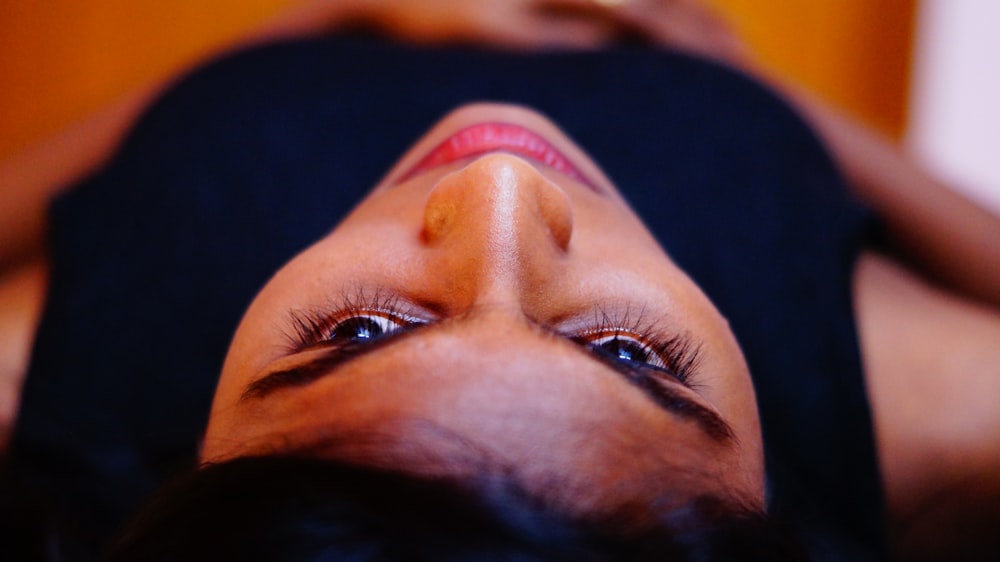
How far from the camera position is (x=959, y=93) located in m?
1.37

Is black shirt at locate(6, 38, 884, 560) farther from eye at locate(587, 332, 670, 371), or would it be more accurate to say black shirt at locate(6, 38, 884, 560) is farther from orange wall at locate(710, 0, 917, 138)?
orange wall at locate(710, 0, 917, 138)

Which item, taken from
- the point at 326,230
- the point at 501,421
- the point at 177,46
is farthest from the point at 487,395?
the point at 177,46

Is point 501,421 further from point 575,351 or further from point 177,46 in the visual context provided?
point 177,46

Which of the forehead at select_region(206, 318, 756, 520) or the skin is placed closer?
the forehead at select_region(206, 318, 756, 520)

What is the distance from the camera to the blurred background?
137 centimetres

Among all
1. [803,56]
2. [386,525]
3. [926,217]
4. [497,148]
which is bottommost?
[386,525]

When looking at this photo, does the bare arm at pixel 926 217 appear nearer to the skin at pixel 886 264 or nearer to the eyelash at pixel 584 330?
the skin at pixel 886 264

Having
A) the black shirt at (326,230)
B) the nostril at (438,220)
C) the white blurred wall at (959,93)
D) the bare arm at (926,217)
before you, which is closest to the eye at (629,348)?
the nostril at (438,220)

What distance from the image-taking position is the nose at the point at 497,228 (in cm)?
46

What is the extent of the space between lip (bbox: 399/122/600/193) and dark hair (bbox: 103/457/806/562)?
27cm

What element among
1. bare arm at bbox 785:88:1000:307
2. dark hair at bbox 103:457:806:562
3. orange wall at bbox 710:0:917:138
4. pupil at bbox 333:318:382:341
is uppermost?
orange wall at bbox 710:0:917:138

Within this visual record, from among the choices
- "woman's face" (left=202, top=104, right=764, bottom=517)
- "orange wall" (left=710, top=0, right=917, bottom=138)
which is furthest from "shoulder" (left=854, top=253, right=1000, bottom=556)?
"orange wall" (left=710, top=0, right=917, bottom=138)

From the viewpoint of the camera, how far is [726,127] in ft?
2.67

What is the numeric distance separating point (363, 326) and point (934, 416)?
0.55m
